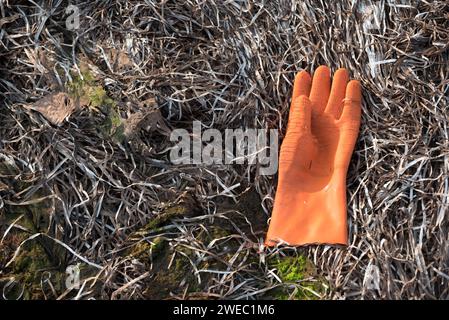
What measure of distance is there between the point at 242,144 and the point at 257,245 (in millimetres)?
354

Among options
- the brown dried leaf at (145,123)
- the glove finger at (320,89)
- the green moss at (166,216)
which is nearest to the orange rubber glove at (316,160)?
the glove finger at (320,89)

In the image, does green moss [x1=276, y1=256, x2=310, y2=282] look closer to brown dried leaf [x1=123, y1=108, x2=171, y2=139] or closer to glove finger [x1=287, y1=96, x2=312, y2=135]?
glove finger [x1=287, y1=96, x2=312, y2=135]

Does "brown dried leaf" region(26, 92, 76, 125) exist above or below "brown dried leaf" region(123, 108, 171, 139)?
above

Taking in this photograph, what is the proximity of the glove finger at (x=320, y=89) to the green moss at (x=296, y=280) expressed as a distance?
567 mm

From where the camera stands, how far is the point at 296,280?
5.83ft

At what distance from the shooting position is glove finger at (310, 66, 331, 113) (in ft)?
6.87

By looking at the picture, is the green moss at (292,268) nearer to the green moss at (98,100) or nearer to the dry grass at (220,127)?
the dry grass at (220,127)

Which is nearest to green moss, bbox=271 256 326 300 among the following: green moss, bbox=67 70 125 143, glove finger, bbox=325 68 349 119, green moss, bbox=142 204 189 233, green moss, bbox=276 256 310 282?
green moss, bbox=276 256 310 282

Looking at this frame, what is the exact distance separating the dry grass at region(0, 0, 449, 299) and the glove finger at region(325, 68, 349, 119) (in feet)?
0.22

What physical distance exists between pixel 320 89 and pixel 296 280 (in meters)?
0.69

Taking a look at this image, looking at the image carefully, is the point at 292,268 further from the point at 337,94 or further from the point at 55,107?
the point at 55,107

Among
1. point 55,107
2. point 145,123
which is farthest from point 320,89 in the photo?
point 55,107

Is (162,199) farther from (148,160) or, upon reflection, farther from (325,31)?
(325,31)

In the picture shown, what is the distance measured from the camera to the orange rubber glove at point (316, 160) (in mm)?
1896
